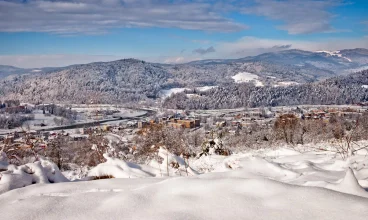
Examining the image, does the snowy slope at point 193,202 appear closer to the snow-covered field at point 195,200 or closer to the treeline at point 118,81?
the snow-covered field at point 195,200

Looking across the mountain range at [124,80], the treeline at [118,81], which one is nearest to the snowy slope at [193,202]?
the treeline at [118,81]

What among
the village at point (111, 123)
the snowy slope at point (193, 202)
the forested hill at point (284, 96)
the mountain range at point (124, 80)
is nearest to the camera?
the snowy slope at point (193, 202)

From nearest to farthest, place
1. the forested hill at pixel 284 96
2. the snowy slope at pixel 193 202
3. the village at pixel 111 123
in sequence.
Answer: the snowy slope at pixel 193 202
the village at pixel 111 123
the forested hill at pixel 284 96

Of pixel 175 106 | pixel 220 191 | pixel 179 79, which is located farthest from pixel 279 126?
pixel 179 79

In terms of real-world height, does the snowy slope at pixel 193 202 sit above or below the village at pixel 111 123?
Result: above

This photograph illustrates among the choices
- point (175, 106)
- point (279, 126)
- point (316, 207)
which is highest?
point (316, 207)

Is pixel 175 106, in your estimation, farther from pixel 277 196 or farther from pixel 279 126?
pixel 277 196

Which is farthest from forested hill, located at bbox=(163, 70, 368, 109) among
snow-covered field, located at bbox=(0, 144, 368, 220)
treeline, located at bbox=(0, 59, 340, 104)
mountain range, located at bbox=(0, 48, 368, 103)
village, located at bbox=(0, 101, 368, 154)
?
snow-covered field, located at bbox=(0, 144, 368, 220)

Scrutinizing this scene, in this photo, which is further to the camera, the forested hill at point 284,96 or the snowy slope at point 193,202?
the forested hill at point 284,96
